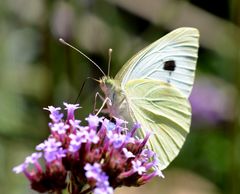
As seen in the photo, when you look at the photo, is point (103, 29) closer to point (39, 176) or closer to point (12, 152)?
point (12, 152)

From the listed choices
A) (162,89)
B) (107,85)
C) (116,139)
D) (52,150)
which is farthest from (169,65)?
(52,150)

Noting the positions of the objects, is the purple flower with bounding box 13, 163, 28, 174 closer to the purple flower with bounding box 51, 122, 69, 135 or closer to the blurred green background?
the purple flower with bounding box 51, 122, 69, 135

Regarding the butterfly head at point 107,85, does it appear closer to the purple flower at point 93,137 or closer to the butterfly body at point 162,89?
the butterfly body at point 162,89

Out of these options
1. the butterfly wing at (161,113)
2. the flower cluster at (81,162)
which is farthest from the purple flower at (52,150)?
the butterfly wing at (161,113)

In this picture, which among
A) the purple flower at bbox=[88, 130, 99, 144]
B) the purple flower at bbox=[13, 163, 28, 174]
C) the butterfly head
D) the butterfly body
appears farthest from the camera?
the butterfly body

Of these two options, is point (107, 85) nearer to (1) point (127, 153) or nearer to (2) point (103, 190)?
(1) point (127, 153)

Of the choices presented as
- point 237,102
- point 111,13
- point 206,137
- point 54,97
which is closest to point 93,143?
point 54,97

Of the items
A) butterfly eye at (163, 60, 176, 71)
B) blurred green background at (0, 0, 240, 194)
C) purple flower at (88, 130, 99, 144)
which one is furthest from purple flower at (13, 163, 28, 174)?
blurred green background at (0, 0, 240, 194)

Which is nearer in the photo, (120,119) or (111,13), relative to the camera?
(120,119)
